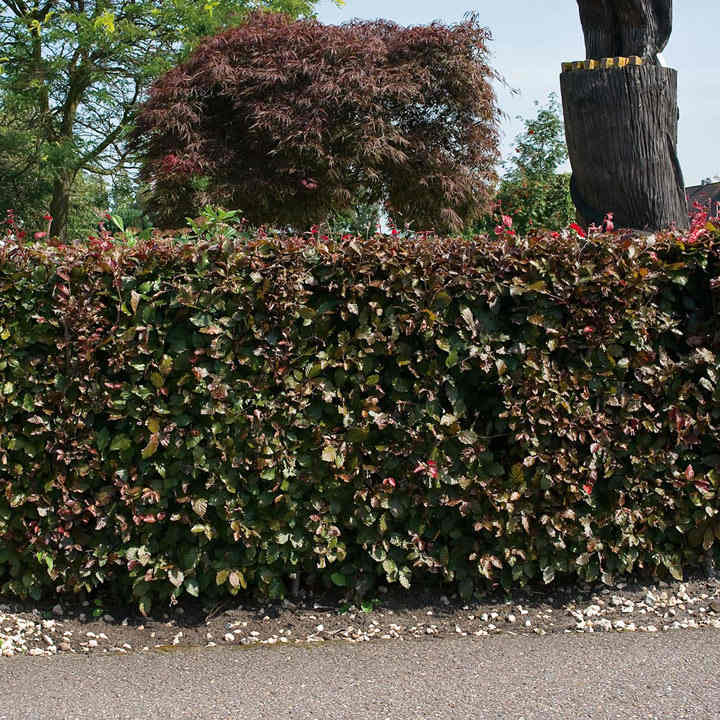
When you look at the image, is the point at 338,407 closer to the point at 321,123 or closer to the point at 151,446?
the point at 151,446

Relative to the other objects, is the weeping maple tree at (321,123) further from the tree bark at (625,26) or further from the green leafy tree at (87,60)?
the tree bark at (625,26)

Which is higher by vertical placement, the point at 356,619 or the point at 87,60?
the point at 87,60

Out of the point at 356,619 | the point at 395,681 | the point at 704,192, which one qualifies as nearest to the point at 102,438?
the point at 356,619

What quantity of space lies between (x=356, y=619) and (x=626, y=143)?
144 inches

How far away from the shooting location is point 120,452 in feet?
12.8

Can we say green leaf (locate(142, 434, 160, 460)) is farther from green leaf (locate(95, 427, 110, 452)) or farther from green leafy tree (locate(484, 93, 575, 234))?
green leafy tree (locate(484, 93, 575, 234))

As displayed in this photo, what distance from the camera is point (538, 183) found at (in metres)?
15.6

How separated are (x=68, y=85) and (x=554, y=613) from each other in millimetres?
17513

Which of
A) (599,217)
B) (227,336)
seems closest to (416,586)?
(227,336)

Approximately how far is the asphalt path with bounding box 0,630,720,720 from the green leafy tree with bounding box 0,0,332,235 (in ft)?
44.9

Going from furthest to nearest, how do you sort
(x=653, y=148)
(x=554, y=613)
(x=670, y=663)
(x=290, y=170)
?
1. (x=290, y=170)
2. (x=653, y=148)
3. (x=554, y=613)
4. (x=670, y=663)

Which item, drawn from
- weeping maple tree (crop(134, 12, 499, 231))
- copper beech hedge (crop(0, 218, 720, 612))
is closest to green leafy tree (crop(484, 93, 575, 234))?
Result: weeping maple tree (crop(134, 12, 499, 231))

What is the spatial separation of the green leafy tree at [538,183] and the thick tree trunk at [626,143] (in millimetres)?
9534

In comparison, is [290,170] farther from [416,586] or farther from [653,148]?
[416,586]
